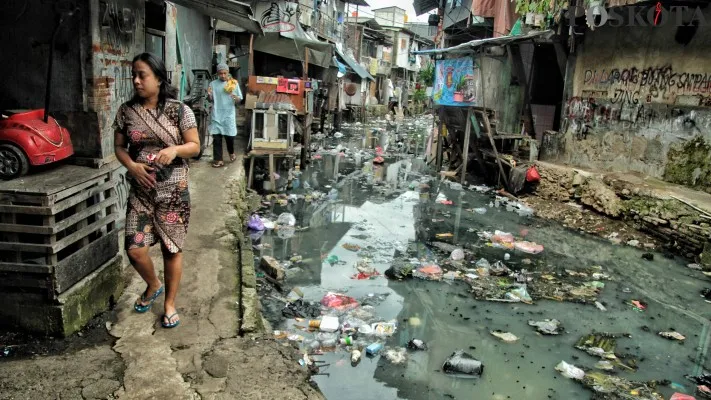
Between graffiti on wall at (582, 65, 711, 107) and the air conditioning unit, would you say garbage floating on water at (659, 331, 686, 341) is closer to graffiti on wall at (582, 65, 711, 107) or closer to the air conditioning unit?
graffiti on wall at (582, 65, 711, 107)

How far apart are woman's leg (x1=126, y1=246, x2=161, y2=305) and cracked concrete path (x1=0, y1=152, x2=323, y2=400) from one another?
0.14 meters

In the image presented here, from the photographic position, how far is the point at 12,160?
3.04m

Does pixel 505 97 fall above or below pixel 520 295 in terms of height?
above

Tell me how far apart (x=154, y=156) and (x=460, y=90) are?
9270 millimetres

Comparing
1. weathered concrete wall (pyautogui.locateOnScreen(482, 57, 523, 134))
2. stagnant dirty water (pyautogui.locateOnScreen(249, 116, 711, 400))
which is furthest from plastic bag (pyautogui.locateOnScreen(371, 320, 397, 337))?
weathered concrete wall (pyautogui.locateOnScreen(482, 57, 523, 134))

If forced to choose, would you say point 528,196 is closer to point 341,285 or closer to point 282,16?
point 341,285

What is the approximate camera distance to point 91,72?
3.61 meters

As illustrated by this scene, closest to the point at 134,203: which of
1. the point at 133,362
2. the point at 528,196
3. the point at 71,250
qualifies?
the point at 71,250

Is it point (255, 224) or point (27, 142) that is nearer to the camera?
point (27, 142)

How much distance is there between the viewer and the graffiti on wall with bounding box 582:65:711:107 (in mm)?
7859

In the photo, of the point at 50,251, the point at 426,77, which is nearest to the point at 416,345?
the point at 50,251

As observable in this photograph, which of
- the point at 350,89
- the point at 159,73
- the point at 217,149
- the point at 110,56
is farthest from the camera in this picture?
the point at 350,89

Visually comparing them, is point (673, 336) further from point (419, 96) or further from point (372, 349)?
point (419, 96)

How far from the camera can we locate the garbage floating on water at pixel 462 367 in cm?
381
